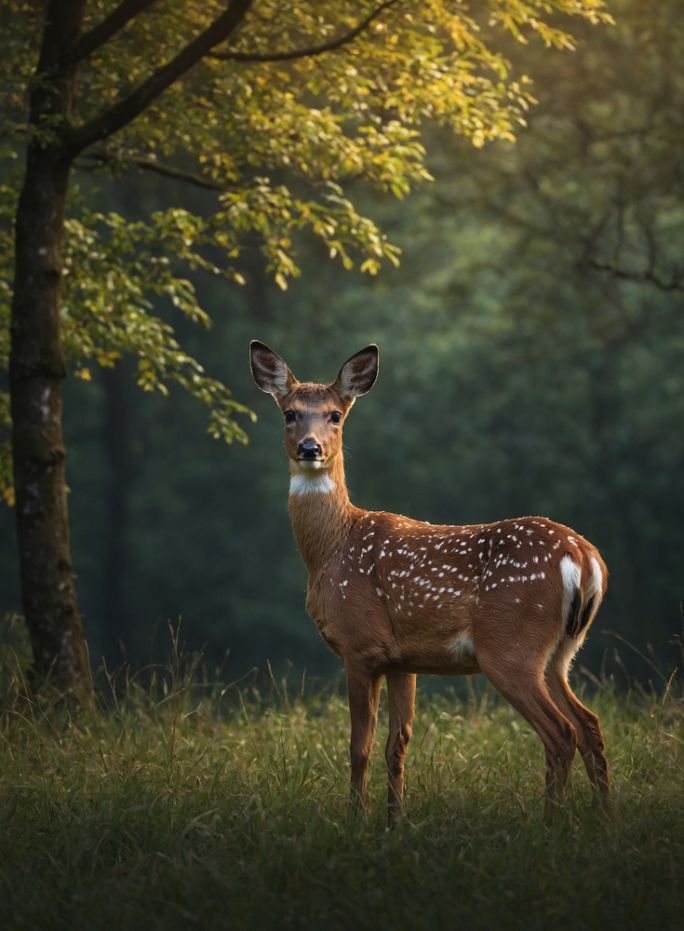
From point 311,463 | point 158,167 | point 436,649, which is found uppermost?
point 158,167

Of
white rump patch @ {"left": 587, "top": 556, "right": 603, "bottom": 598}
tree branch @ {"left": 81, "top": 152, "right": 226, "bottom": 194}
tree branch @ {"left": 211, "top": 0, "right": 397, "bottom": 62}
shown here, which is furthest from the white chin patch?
tree branch @ {"left": 81, "top": 152, "right": 226, "bottom": 194}

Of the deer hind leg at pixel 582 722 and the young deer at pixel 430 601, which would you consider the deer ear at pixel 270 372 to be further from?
Answer: the deer hind leg at pixel 582 722

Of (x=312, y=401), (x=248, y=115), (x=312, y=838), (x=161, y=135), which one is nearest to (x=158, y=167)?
(x=161, y=135)

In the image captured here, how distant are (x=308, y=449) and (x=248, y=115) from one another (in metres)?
3.63

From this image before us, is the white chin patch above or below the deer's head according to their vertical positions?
below

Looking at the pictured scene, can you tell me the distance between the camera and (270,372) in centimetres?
735

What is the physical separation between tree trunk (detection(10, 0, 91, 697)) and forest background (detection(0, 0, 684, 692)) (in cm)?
1134

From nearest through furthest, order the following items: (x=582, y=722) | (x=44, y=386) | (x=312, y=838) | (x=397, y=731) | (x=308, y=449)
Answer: (x=312, y=838) → (x=582, y=722) → (x=397, y=731) → (x=308, y=449) → (x=44, y=386)

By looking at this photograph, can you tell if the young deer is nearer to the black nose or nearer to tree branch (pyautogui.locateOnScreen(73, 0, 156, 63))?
the black nose

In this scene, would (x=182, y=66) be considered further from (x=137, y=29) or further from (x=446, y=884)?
(x=446, y=884)

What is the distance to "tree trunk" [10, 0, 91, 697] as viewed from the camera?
348 inches

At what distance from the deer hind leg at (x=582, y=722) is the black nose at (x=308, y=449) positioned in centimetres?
152

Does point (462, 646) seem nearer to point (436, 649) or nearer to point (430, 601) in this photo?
point (436, 649)

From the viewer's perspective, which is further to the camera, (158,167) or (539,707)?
(158,167)
